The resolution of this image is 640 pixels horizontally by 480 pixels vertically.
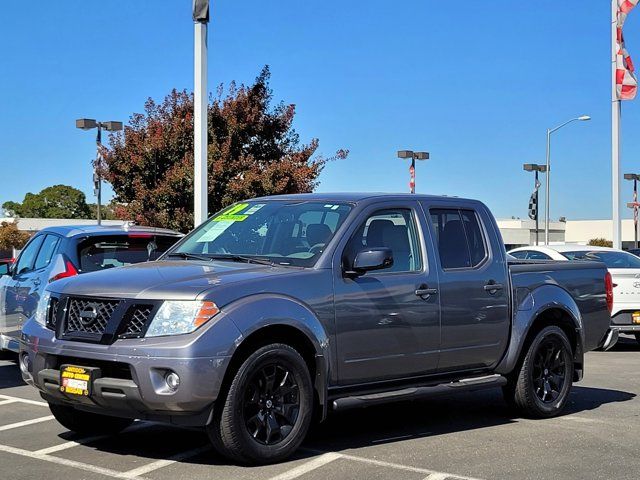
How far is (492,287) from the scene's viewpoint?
7.61m

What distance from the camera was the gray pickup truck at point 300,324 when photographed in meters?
5.72

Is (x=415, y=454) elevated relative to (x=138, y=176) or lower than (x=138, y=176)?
lower

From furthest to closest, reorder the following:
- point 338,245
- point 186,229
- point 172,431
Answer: point 186,229 < point 172,431 < point 338,245

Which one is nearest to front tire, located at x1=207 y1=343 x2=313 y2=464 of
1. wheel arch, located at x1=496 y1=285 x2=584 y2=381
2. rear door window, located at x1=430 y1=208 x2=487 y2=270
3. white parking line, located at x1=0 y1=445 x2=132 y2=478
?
white parking line, located at x1=0 y1=445 x2=132 y2=478

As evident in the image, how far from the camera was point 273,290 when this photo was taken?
609 centimetres

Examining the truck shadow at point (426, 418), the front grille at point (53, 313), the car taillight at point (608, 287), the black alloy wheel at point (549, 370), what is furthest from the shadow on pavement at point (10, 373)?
the car taillight at point (608, 287)

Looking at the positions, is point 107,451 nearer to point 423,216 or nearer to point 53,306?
point 53,306

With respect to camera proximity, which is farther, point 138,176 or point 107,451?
point 138,176

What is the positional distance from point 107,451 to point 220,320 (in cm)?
151

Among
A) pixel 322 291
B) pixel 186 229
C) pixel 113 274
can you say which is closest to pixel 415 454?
pixel 322 291

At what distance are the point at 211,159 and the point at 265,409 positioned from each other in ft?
47.8

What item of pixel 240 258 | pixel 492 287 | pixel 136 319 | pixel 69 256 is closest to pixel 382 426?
pixel 492 287

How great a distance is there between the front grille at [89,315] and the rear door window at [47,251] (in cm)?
368

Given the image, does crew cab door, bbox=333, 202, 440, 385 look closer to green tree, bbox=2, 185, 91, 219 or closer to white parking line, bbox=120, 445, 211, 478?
white parking line, bbox=120, 445, 211, 478
